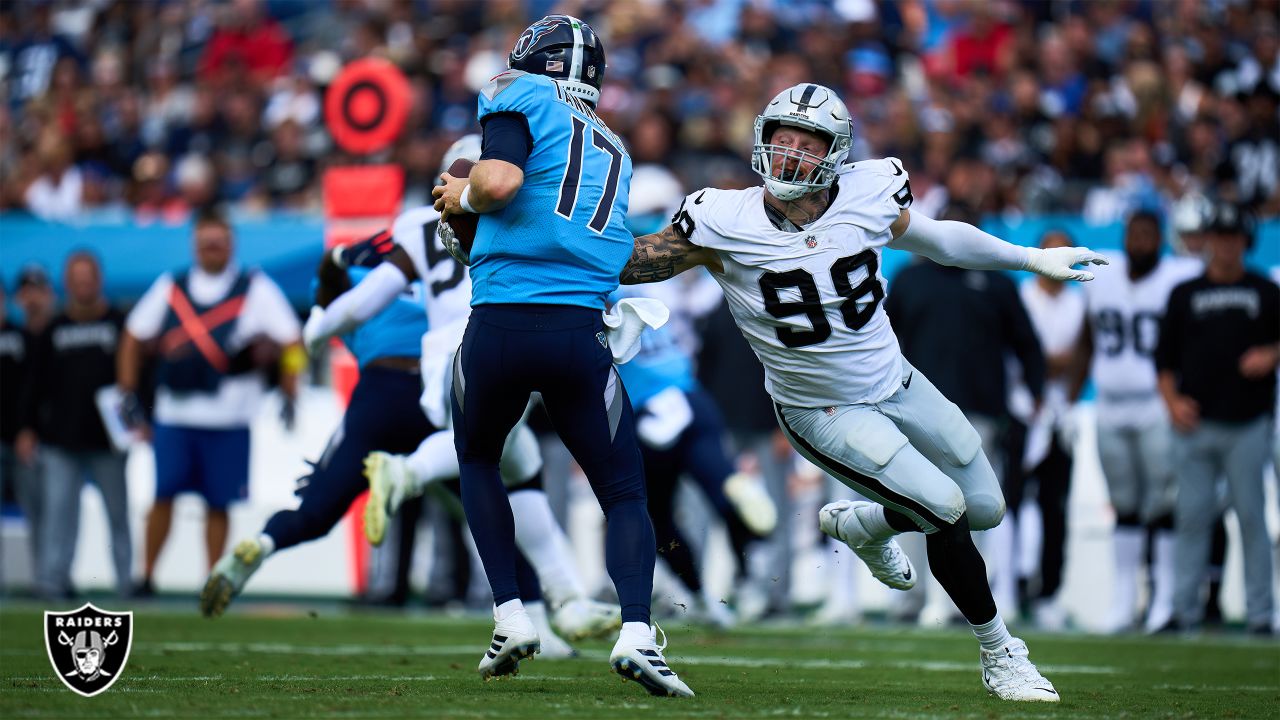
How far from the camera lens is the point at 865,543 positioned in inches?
232

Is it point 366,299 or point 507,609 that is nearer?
point 507,609

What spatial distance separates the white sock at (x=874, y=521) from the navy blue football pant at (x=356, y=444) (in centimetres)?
222

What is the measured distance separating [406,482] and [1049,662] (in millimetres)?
2783

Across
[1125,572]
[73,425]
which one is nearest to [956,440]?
[1125,572]

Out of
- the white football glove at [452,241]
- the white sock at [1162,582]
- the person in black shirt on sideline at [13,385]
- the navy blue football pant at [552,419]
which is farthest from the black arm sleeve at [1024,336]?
the person in black shirt on sideline at [13,385]

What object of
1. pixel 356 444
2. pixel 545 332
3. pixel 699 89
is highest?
pixel 699 89

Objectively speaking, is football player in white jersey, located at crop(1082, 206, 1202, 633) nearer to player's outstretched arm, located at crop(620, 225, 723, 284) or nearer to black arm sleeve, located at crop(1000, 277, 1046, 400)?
black arm sleeve, located at crop(1000, 277, 1046, 400)

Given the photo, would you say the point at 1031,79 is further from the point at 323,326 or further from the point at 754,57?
the point at 323,326

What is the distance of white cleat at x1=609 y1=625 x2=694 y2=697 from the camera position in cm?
506

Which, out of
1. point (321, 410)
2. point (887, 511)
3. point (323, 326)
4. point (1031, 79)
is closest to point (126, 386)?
point (321, 410)

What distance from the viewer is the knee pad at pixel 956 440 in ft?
18.5

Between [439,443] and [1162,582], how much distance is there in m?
4.78

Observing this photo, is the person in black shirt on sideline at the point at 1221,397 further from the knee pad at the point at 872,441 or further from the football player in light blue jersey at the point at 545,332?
the football player in light blue jersey at the point at 545,332

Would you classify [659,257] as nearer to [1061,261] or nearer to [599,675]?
[1061,261]
